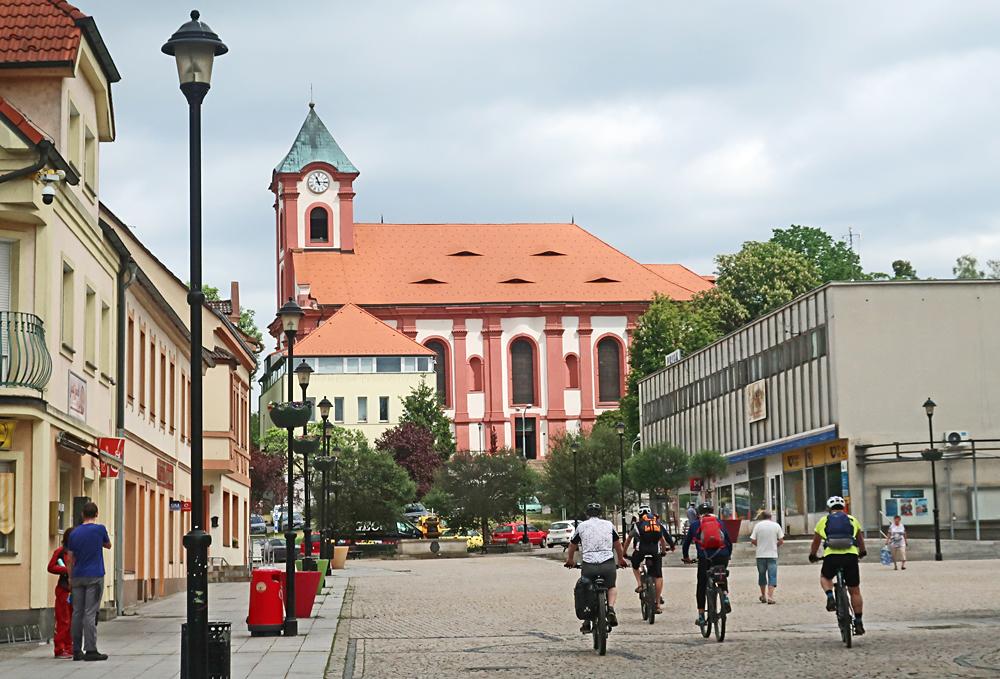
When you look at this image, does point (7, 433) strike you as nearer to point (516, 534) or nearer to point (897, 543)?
point (897, 543)

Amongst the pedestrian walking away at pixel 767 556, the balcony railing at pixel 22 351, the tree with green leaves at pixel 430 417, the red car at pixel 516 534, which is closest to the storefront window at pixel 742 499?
the red car at pixel 516 534

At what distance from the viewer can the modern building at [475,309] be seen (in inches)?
4754

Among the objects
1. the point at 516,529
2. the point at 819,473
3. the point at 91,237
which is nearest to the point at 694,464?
the point at 819,473

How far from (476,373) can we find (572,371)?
7.46 meters

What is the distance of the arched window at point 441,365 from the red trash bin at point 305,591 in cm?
9454

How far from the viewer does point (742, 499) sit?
7206cm

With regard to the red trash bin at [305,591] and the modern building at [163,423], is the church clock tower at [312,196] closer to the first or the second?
the modern building at [163,423]

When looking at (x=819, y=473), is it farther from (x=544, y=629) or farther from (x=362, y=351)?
(x=362, y=351)

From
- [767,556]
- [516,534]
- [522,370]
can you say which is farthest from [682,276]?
[767,556]

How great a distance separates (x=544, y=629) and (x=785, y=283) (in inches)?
2834

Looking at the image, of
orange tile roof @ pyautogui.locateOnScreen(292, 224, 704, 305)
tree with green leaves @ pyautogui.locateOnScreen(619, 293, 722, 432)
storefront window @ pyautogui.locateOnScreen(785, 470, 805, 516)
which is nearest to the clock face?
orange tile roof @ pyautogui.locateOnScreen(292, 224, 704, 305)

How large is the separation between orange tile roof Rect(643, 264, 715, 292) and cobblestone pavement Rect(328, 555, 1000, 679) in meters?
94.8

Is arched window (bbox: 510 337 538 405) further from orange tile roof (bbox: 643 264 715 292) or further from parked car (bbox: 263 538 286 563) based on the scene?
parked car (bbox: 263 538 286 563)

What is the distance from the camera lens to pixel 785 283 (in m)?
91.5
